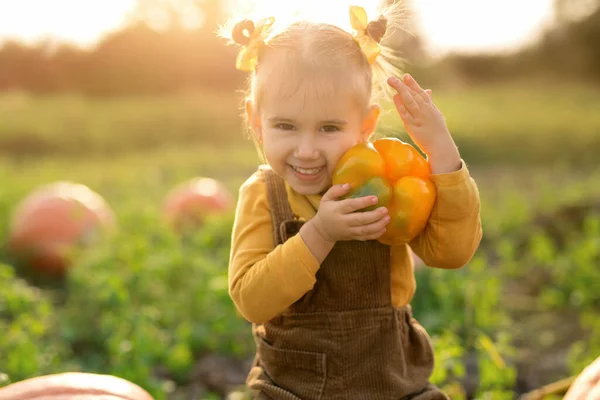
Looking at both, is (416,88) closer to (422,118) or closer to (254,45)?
(422,118)

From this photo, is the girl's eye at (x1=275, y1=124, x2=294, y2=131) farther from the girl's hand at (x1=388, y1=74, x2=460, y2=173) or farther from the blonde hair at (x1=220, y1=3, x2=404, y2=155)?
the girl's hand at (x1=388, y1=74, x2=460, y2=173)

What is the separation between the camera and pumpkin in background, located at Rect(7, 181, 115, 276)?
228 inches

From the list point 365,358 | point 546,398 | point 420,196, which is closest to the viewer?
point 420,196

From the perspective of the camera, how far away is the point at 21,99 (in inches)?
706

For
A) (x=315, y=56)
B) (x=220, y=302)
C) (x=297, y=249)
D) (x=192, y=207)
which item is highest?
(x=192, y=207)

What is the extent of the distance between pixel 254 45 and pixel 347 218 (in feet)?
2.11

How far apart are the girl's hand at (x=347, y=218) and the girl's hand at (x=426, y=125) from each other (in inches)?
10.1

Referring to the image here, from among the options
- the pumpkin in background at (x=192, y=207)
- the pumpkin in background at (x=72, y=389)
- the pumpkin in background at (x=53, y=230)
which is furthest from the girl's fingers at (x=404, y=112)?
the pumpkin in background at (x=192, y=207)

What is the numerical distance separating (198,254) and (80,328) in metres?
1.12

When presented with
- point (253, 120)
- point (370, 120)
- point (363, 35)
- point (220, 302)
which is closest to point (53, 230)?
point (220, 302)

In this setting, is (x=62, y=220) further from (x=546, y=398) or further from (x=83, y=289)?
(x=546, y=398)

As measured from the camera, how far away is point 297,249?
80.9 inches

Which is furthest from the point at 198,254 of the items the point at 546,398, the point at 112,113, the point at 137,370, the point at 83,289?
the point at 112,113

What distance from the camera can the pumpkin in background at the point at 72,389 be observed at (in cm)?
221
